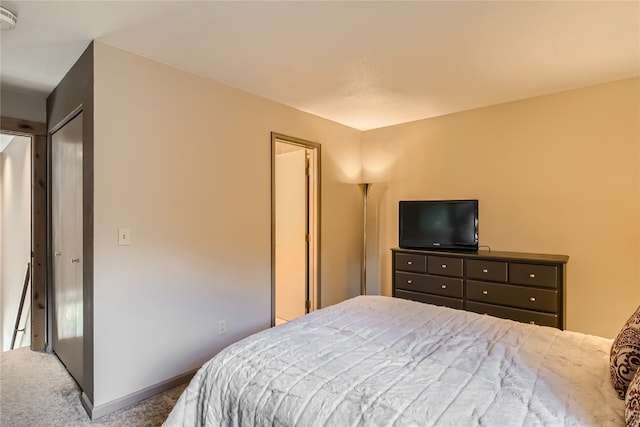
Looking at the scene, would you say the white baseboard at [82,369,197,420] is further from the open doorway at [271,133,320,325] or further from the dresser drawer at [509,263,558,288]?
the dresser drawer at [509,263,558,288]

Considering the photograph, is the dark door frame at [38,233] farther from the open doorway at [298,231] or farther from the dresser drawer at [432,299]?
the dresser drawer at [432,299]

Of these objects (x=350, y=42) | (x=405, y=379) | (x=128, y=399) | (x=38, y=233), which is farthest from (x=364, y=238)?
(x=38, y=233)

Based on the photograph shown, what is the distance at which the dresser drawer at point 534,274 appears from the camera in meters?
2.63

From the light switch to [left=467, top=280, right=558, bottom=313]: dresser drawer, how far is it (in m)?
2.87

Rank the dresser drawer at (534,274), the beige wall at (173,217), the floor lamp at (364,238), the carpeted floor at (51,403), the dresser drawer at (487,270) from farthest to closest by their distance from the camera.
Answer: the floor lamp at (364,238) → the dresser drawer at (487,270) → the dresser drawer at (534,274) → the beige wall at (173,217) → the carpeted floor at (51,403)

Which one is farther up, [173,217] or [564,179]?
[564,179]

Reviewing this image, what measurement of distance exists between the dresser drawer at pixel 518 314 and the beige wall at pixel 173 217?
77.8 inches

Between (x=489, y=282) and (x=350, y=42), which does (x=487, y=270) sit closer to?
(x=489, y=282)

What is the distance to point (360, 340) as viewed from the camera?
5.06 feet

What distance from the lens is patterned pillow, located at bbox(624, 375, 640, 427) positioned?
2.82 ft

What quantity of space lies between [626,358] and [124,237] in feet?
8.66

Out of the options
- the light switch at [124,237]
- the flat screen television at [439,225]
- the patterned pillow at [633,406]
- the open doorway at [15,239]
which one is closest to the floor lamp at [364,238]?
the flat screen television at [439,225]

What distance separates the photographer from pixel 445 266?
10.3 ft

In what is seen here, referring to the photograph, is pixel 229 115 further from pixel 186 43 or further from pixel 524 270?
pixel 524 270
